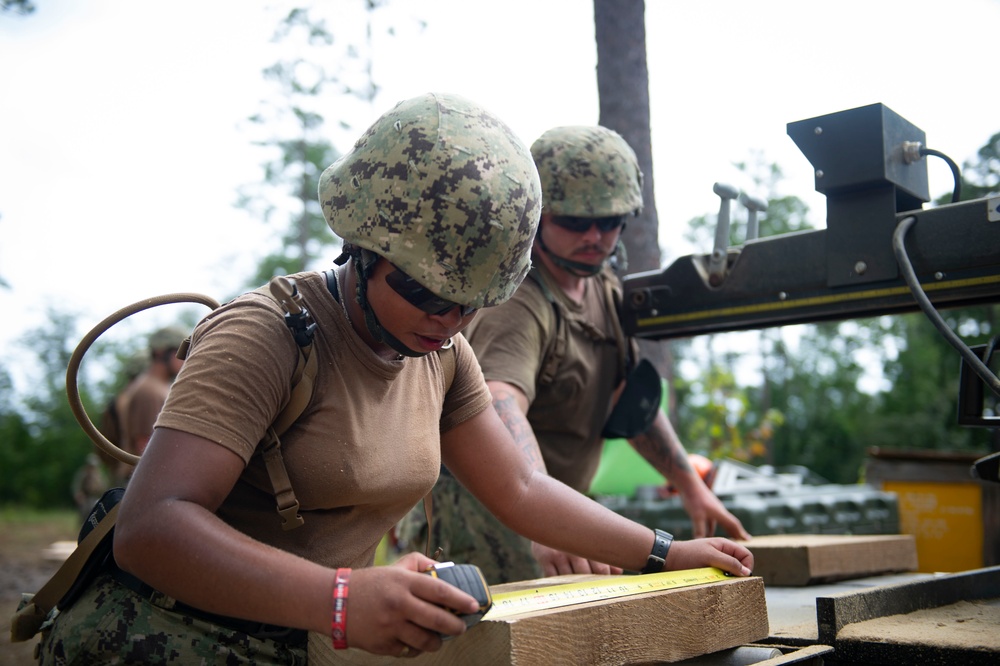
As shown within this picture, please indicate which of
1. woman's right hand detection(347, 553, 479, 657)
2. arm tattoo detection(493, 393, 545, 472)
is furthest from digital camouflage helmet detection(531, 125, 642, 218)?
woman's right hand detection(347, 553, 479, 657)

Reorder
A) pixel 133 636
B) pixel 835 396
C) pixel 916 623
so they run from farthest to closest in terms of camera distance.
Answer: pixel 835 396
pixel 916 623
pixel 133 636

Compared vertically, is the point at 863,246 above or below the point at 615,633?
above

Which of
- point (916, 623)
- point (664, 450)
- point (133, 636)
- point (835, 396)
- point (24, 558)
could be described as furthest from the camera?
point (835, 396)

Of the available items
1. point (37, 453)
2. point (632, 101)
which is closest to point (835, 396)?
point (37, 453)

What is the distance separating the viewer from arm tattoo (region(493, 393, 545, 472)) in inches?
124

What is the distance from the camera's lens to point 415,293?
211 centimetres

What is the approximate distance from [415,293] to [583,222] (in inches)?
68.9

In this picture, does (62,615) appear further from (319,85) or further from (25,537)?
(25,537)

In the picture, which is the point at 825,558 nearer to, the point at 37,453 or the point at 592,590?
the point at 592,590

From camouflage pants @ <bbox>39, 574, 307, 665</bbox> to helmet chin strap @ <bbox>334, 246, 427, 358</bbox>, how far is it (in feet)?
2.33

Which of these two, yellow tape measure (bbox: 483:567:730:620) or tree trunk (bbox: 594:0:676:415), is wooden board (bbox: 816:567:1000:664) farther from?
tree trunk (bbox: 594:0:676:415)

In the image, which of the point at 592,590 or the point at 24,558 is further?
the point at 24,558

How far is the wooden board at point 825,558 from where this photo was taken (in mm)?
3318

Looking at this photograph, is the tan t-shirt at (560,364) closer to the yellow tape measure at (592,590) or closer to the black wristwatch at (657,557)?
the black wristwatch at (657,557)
